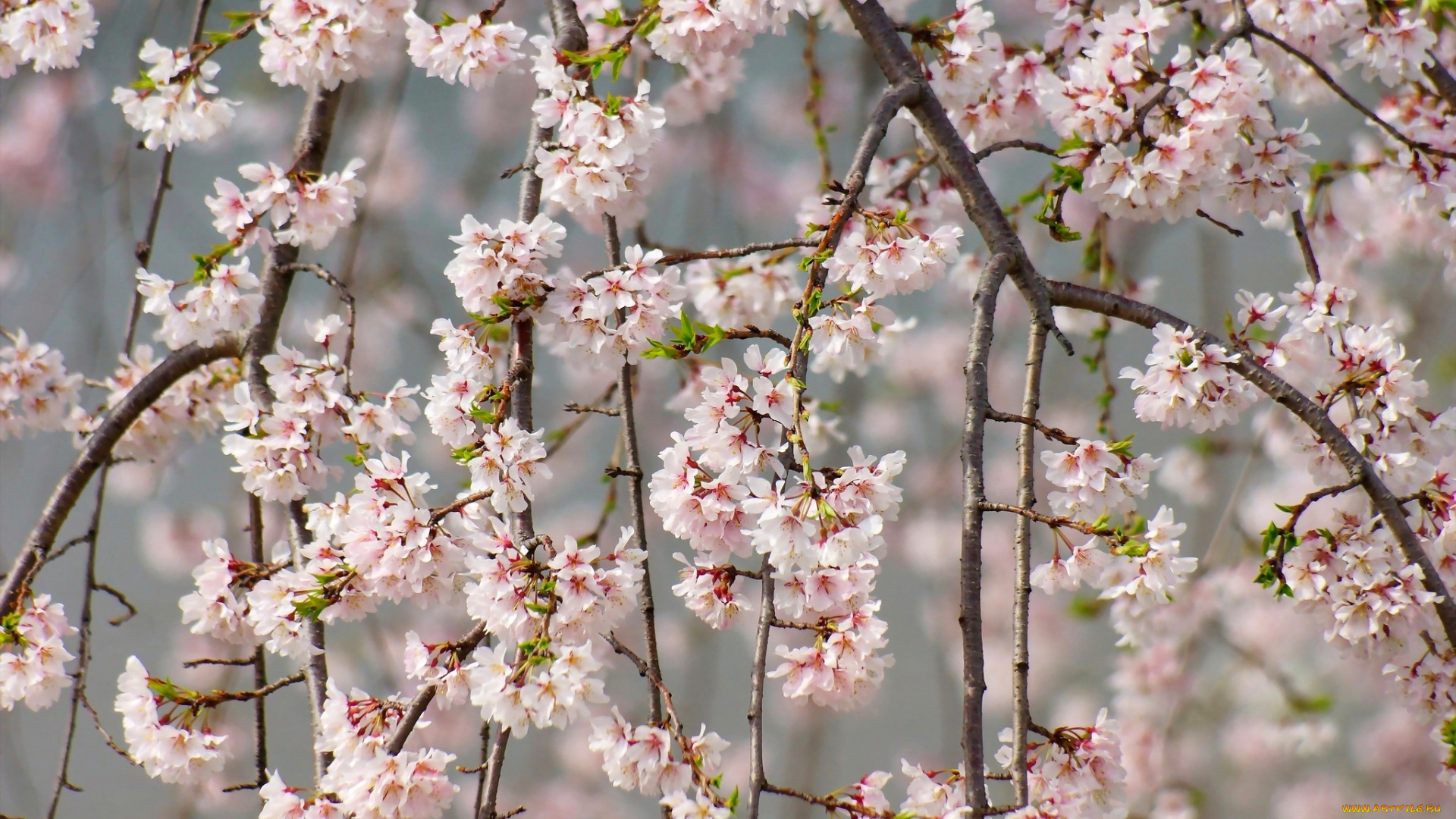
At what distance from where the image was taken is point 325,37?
0.99 meters

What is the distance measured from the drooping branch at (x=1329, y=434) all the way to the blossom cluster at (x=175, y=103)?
78 cm

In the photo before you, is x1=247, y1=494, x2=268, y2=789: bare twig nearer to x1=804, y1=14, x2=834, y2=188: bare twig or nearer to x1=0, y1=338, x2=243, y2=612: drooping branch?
x1=0, y1=338, x2=243, y2=612: drooping branch

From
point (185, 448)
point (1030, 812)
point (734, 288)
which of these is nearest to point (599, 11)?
point (734, 288)

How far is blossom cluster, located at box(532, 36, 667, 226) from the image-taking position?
2.85 ft

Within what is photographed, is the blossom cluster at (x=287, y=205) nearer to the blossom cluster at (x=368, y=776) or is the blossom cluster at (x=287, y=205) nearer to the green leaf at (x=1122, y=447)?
the blossom cluster at (x=368, y=776)

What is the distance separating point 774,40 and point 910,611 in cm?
135

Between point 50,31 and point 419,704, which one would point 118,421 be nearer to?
point 50,31

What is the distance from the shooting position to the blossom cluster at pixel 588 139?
2.85ft

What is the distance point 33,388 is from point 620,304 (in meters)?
0.82

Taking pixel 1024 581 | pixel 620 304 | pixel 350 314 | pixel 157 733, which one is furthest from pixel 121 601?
pixel 1024 581

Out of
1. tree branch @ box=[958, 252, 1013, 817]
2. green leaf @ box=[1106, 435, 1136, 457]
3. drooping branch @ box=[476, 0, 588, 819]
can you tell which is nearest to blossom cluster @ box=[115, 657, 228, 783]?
drooping branch @ box=[476, 0, 588, 819]

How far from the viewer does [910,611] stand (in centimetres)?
261

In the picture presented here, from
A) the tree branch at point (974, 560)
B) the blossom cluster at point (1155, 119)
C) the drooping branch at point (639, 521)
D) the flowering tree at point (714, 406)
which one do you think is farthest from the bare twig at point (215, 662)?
the blossom cluster at point (1155, 119)

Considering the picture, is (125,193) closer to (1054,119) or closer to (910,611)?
(1054,119)
